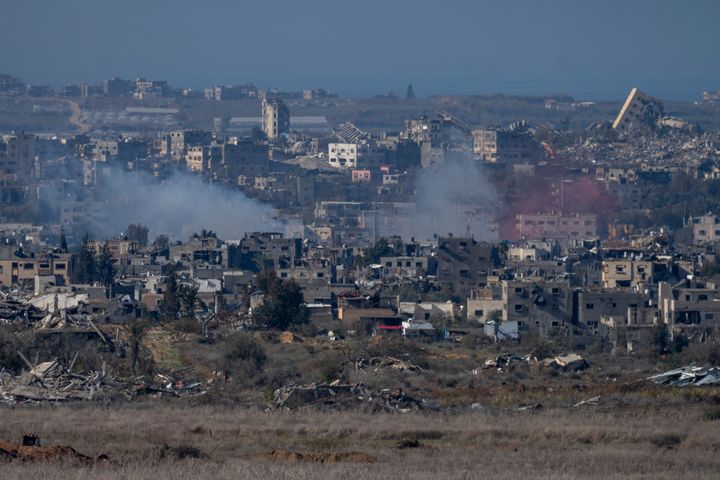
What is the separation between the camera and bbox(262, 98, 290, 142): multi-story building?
326ft

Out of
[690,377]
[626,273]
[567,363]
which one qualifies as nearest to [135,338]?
[567,363]

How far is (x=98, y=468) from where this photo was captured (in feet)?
46.5

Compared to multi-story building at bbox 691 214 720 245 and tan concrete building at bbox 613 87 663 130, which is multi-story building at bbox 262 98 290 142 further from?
multi-story building at bbox 691 214 720 245

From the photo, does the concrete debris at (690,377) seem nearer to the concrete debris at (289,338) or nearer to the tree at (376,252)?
the concrete debris at (289,338)

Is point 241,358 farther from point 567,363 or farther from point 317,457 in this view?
point 317,457

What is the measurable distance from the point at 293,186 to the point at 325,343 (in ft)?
145

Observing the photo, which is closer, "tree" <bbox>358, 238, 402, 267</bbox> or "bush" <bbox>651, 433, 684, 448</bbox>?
"bush" <bbox>651, 433, 684, 448</bbox>

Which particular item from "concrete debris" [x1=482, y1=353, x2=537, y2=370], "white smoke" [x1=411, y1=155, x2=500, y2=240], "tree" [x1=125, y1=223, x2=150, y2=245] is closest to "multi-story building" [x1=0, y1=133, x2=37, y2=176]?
"white smoke" [x1=411, y1=155, x2=500, y2=240]

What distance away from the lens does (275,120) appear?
99812 millimetres

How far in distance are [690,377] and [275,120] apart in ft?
257

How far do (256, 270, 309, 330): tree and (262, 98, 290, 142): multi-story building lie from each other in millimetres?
67801

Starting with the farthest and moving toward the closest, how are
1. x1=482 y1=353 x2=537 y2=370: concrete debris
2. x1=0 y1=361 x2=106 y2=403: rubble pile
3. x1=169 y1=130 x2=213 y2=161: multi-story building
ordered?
x1=169 y1=130 x2=213 y2=161: multi-story building → x1=482 y1=353 x2=537 y2=370: concrete debris → x1=0 y1=361 x2=106 y2=403: rubble pile

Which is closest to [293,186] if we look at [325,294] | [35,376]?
[325,294]

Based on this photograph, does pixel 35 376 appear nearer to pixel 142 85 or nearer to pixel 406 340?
pixel 406 340
